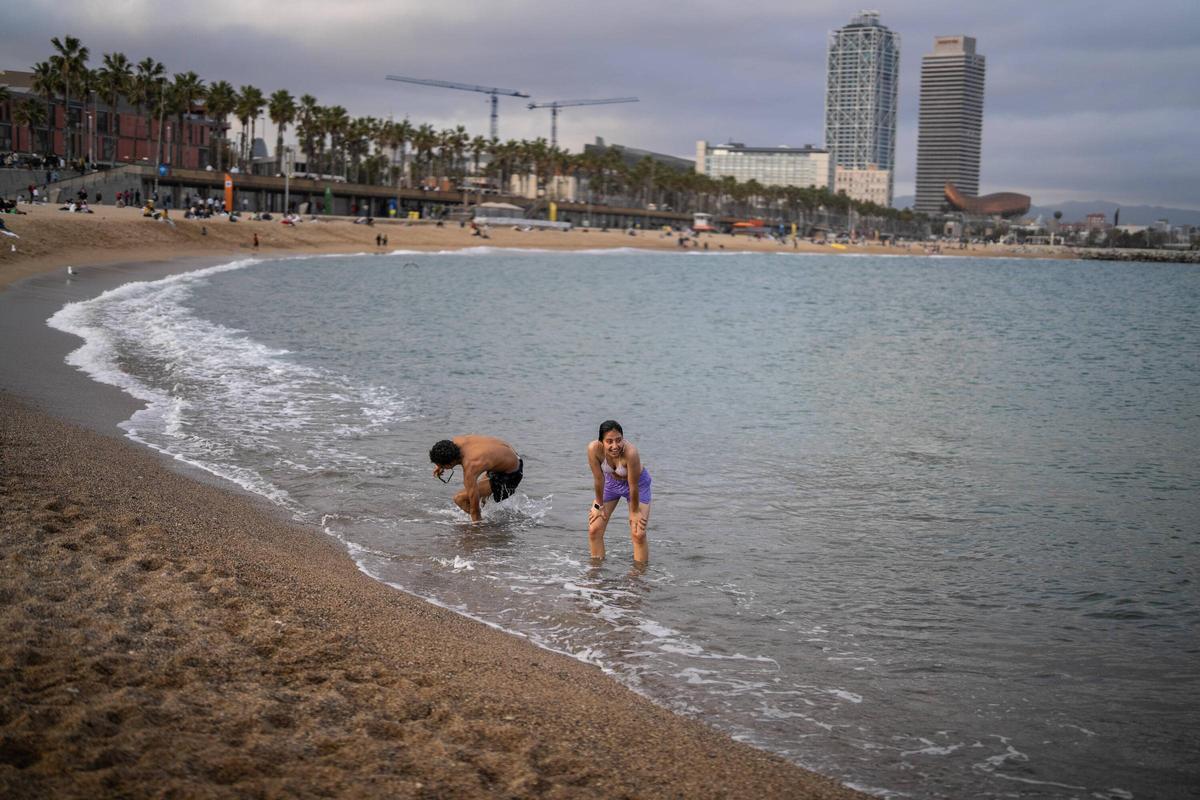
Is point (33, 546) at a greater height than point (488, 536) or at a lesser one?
greater

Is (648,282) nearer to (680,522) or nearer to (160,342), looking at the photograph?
(160,342)

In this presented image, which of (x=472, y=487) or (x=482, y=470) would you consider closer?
(x=482, y=470)

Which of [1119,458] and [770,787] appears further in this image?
[1119,458]

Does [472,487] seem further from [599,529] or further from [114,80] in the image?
[114,80]

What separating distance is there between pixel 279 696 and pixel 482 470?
4853 millimetres

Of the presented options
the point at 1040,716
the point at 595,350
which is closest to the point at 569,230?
the point at 595,350

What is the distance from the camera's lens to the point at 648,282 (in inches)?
2726

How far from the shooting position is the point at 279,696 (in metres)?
5.35

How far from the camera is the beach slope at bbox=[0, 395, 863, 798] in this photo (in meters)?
4.54

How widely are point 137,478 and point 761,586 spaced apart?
6044 millimetres

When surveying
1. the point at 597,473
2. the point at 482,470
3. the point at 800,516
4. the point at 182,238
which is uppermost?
the point at 182,238

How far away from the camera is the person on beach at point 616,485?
8648 mm

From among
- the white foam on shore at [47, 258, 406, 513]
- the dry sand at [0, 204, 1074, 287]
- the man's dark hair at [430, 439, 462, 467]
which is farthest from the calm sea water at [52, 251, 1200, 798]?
the dry sand at [0, 204, 1074, 287]

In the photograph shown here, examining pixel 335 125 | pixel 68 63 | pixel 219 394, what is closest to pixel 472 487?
pixel 219 394
